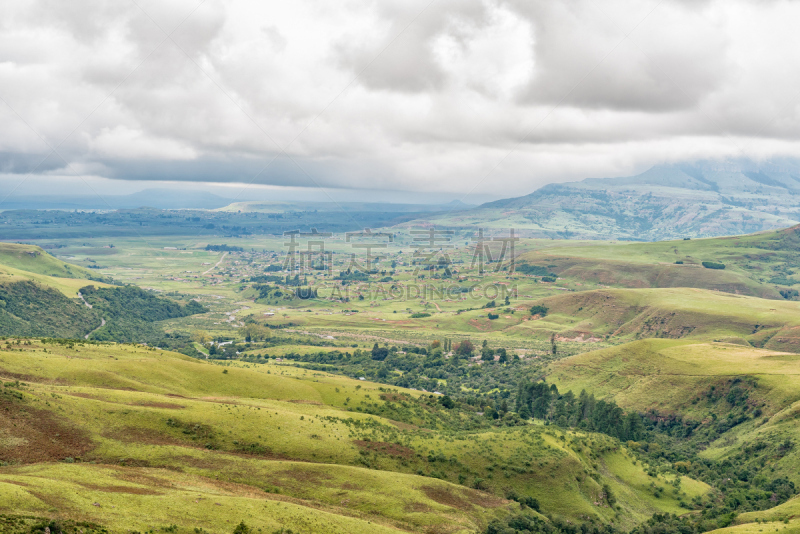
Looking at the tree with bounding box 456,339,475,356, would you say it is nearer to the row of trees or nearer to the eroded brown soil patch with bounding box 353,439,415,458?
the row of trees

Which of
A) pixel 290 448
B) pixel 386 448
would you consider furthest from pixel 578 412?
pixel 290 448

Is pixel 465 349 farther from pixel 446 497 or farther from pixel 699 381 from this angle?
pixel 446 497

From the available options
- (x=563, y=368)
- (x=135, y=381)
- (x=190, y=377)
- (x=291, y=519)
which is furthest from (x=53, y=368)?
(x=563, y=368)

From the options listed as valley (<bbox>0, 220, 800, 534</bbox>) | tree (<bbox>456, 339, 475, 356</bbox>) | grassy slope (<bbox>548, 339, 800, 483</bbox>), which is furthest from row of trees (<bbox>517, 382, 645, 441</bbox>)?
tree (<bbox>456, 339, 475, 356</bbox>)

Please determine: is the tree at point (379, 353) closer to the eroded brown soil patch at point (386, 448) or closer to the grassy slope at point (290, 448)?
the grassy slope at point (290, 448)

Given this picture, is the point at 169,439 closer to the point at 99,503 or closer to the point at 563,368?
the point at 99,503

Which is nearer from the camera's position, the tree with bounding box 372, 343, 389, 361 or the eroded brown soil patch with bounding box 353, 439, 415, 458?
the eroded brown soil patch with bounding box 353, 439, 415, 458
